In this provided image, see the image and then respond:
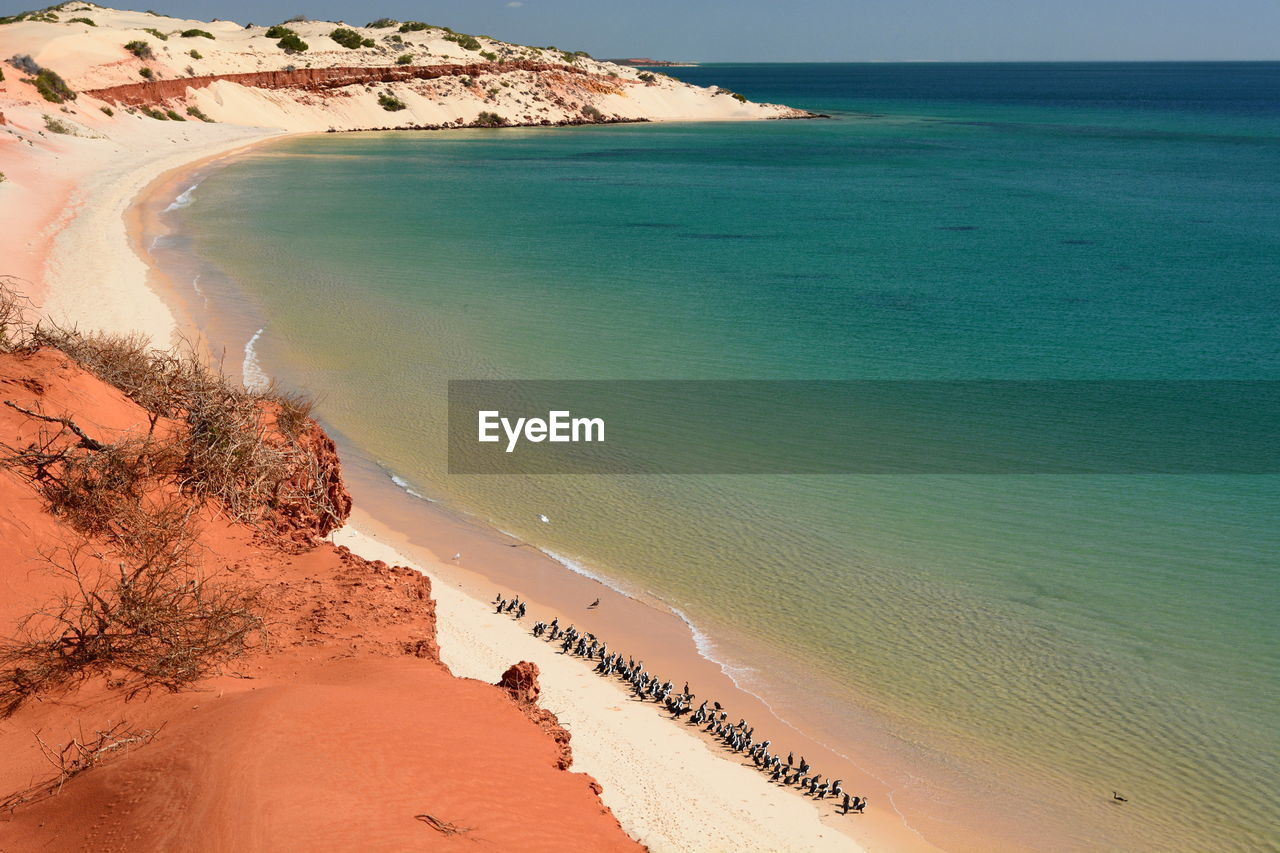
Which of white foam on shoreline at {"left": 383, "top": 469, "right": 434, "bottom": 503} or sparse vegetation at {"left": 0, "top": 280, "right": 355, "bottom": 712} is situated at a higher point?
sparse vegetation at {"left": 0, "top": 280, "right": 355, "bottom": 712}

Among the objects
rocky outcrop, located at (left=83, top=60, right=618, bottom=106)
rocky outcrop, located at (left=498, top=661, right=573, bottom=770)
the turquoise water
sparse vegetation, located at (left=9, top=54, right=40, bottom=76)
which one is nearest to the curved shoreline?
the turquoise water

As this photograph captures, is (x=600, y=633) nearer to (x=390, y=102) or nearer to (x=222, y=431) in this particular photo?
(x=222, y=431)

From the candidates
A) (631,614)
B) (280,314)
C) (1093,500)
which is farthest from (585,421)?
(280,314)

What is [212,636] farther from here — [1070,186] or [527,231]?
[1070,186]

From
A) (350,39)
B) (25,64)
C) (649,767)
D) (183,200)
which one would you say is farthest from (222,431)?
(350,39)

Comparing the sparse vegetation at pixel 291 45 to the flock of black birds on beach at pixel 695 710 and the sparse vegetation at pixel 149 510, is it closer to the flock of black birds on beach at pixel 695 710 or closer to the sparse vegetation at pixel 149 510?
the sparse vegetation at pixel 149 510

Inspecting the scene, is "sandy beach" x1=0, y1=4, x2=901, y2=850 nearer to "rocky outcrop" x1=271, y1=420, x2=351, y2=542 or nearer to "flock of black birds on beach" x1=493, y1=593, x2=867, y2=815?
"flock of black birds on beach" x1=493, y1=593, x2=867, y2=815
